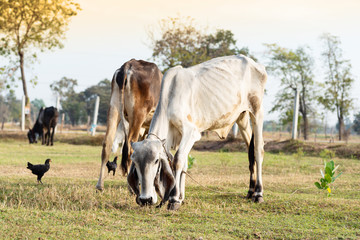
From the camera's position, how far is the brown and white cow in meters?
6.86

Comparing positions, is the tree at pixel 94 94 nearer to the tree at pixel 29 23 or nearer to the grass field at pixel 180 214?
the tree at pixel 29 23

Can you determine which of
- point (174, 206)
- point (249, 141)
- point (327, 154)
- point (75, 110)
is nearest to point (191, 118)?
point (174, 206)

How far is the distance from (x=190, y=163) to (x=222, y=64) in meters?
3.79

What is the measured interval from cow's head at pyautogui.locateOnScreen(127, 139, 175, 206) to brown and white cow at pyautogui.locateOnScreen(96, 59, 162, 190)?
181 centimetres

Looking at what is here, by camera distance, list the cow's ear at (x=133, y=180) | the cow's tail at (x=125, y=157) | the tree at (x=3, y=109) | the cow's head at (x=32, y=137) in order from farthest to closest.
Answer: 1. the tree at (x=3, y=109)
2. the cow's head at (x=32, y=137)
3. the cow's tail at (x=125, y=157)
4. the cow's ear at (x=133, y=180)

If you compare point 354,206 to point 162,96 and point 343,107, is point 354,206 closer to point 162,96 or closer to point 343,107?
point 162,96

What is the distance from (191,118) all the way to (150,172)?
123 centimetres

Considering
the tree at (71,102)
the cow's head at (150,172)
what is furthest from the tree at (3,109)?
the cow's head at (150,172)

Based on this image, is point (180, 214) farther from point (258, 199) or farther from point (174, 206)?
point (258, 199)

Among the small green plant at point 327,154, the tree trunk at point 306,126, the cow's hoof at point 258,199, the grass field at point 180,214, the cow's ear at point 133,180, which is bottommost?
the grass field at point 180,214

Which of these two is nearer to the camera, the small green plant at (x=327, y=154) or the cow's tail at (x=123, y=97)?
the cow's tail at (x=123, y=97)

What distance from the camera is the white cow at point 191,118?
15.8ft

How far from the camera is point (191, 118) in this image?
5684 millimetres

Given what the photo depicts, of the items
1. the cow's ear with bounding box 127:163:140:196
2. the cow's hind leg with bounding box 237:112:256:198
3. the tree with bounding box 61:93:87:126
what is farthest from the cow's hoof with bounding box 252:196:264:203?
the tree with bounding box 61:93:87:126
